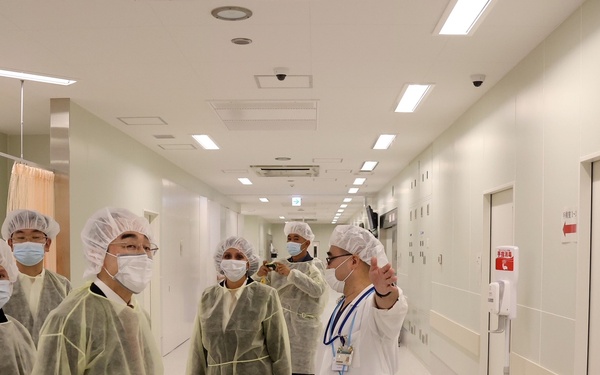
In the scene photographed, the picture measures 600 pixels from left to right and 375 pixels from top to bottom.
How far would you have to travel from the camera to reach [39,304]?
389 centimetres

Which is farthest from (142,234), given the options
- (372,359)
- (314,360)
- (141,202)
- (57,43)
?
(141,202)

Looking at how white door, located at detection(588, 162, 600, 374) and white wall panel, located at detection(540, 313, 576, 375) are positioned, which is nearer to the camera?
white door, located at detection(588, 162, 600, 374)

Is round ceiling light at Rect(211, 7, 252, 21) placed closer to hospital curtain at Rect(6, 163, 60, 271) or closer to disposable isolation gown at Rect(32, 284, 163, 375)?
disposable isolation gown at Rect(32, 284, 163, 375)

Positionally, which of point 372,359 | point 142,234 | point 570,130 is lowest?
point 372,359

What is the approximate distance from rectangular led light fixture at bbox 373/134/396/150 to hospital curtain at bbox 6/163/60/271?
4.08 m

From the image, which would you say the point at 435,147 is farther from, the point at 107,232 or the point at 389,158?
the point at 107,232

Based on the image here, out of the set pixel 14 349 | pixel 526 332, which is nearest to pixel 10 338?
pixel 14 349

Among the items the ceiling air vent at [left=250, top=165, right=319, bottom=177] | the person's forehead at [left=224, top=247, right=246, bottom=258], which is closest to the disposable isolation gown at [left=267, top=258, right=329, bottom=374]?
the person's forehead at [left=224, top=247, right=246, bottom=258]

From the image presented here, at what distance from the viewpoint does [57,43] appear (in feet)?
13.5

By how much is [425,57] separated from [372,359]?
8.82 ft

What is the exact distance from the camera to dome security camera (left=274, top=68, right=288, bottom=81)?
4.73 metres

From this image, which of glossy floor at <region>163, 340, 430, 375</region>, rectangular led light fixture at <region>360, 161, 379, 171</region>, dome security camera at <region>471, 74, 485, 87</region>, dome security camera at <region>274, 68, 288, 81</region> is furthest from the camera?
rectangular led light fixture at <region>360, 161, 379, 171</region>

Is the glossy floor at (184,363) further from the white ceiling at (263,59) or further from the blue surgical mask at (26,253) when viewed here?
the blue surgical mask at (26,253)

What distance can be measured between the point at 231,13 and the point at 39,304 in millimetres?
2336
